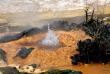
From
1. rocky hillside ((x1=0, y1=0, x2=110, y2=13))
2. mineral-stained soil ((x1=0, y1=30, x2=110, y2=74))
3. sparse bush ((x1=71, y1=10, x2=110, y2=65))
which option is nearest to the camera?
mineral-stained soil ((x1=0, y1=30, x2=110, y2=74))

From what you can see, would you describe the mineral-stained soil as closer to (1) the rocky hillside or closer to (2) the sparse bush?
(2) the sparse bush

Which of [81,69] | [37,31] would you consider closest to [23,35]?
[37,31]

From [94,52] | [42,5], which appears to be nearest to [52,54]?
[94,52]

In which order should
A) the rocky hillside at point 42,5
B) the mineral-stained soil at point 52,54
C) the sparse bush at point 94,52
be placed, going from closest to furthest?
1. the mineral-stained soil at point 52,54
2. the sparse bush at point 94,52
3. the rocky hillside at point 42,5

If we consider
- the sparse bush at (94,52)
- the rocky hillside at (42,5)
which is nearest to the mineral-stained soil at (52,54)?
the sparse bush at (94,52)

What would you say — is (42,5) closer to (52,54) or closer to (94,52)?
(52,54)

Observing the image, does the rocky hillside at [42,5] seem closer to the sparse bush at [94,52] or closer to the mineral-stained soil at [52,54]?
the mineral-stained soil at [52,54]

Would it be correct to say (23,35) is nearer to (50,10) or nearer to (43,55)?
(43,55)

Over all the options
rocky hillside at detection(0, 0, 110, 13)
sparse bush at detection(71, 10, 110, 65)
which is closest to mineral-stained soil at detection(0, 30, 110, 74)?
sparse bush at detection(71, 10, 110, 65)
